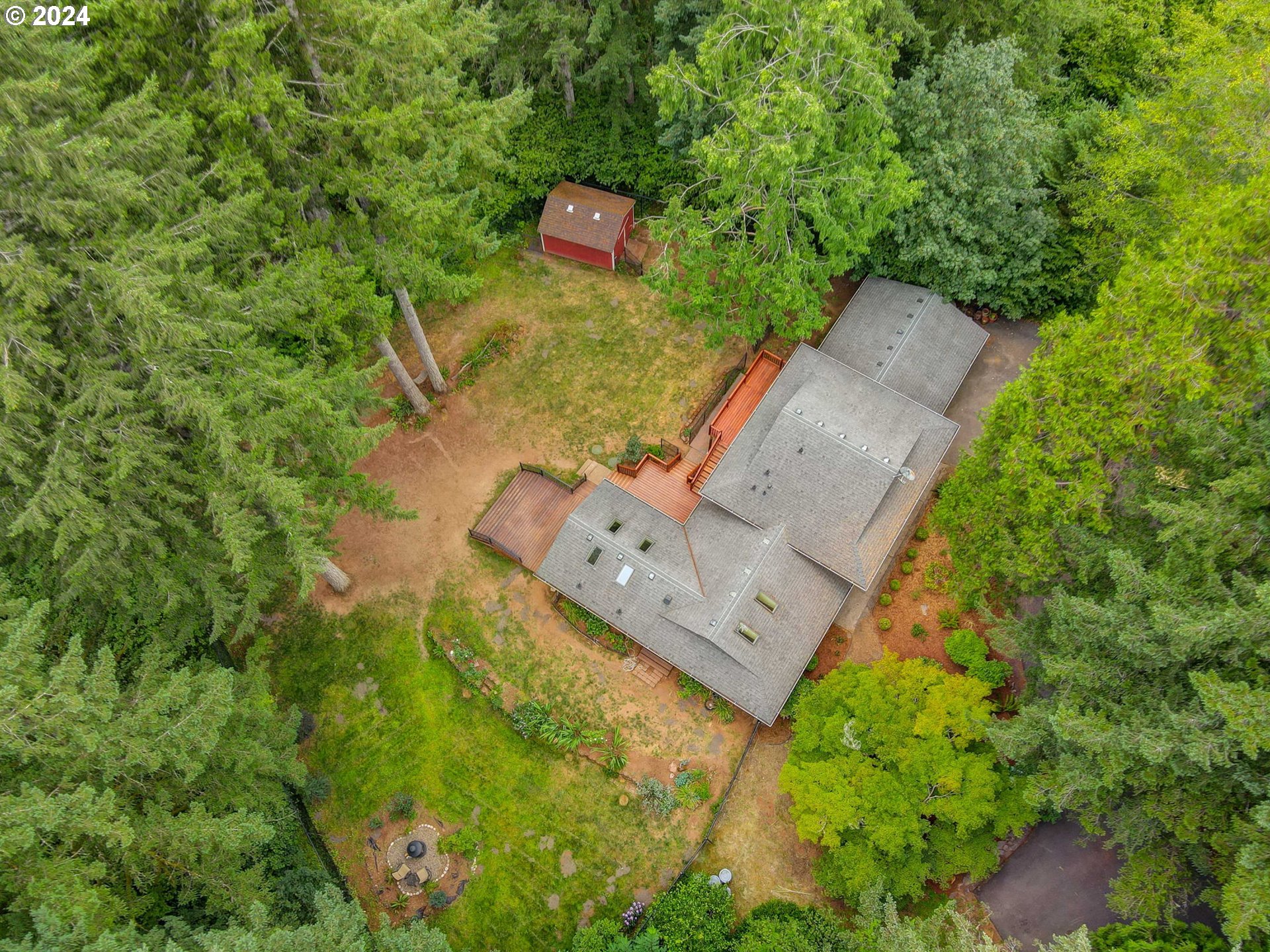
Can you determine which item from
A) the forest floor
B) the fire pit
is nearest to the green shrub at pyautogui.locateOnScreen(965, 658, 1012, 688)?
the forest floor

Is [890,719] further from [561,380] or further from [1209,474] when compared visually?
[561,380]

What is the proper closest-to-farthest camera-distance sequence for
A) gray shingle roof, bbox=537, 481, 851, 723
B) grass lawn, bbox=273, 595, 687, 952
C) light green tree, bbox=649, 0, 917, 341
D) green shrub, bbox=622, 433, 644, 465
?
light green tree, bbox=649, 0, 917, 341 → grass lawn, bbox=273, 595, 687, 952 → gray shingle roof, bbox=537, 481, 851, 723 → green shrub, bbox=622, 433, 644, 465

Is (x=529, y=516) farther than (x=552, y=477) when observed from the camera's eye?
No

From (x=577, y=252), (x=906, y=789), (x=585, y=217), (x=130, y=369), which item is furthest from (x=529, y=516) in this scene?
(x=906, y=789)

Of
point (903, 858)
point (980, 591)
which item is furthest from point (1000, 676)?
point (903, 858)

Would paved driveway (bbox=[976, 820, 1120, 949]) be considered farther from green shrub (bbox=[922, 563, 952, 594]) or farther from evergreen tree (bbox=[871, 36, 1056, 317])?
evergreen tree (bbox=[871, 36, 1056, 317])

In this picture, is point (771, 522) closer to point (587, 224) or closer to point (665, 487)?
point (665, 487)
